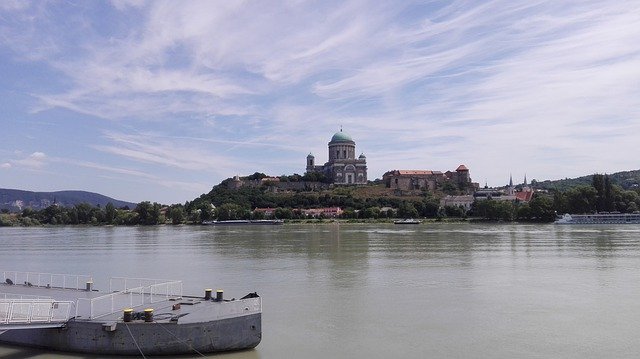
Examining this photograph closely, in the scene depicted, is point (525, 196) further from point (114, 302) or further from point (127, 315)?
point (127, 315)

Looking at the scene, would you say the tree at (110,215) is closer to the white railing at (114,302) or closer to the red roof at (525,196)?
the red roof at (525,196)

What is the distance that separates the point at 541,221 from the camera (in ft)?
436

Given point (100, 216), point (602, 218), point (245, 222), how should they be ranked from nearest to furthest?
point (602, 218)
point (245, 222)
point (100, 216)

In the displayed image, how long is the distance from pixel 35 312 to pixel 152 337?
4484 millimetres

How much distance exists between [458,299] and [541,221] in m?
116

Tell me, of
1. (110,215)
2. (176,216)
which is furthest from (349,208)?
(110,215)

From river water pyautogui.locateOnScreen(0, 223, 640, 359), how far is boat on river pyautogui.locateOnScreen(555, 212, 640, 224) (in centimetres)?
7266

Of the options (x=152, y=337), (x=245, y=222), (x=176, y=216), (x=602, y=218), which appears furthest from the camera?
(x=176, y=216)

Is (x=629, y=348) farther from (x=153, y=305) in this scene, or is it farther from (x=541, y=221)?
(x=541, y=221)

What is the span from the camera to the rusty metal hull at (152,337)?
53.8ft

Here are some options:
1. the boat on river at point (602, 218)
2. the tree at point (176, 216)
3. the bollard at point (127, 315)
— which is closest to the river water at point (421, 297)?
the bollard at point (127, 315)

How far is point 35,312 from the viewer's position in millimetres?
17891

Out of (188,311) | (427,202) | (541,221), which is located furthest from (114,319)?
(427,202)

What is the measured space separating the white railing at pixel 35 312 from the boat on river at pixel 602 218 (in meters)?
120
